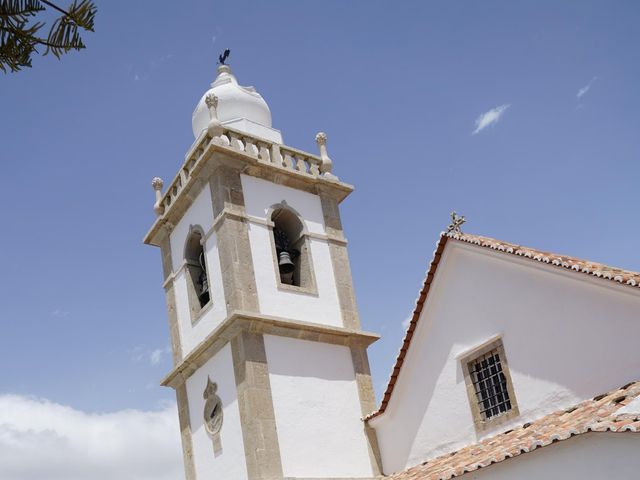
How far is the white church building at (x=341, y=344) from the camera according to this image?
984cm

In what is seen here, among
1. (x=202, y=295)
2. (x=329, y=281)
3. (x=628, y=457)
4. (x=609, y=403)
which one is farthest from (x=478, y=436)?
(x=202, y=295)

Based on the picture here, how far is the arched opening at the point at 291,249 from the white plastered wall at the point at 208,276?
1.19 m

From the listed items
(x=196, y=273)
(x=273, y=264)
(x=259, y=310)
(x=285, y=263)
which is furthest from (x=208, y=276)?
(x=259, y=310)

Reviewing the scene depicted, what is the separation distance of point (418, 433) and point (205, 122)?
8188mm

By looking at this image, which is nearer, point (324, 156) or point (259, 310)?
point (259, 310)

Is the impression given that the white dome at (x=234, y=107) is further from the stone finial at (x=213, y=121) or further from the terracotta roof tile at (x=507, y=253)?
the terracotta roof tile at (x=507, y=253)

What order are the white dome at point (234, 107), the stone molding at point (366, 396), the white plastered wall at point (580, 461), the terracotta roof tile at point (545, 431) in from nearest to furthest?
1. the white plastered wall at point (580, 461)
2. the terracotta roof tile at point (545, 431)
3. the stone molding at point (366, 396)
4. the white dome at point (234, 107)

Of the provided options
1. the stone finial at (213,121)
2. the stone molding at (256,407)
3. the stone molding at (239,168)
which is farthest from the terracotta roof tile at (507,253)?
the stone finial at (213,121)

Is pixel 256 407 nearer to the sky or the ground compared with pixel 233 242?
nearer to the ground

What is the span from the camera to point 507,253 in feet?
37.6

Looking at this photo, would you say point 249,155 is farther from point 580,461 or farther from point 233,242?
point 580,461

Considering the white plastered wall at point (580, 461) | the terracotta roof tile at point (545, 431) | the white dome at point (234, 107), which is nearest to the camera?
the white plastered wall at point (580, 461)

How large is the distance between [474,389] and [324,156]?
649cm

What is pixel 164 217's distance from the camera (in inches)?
636
